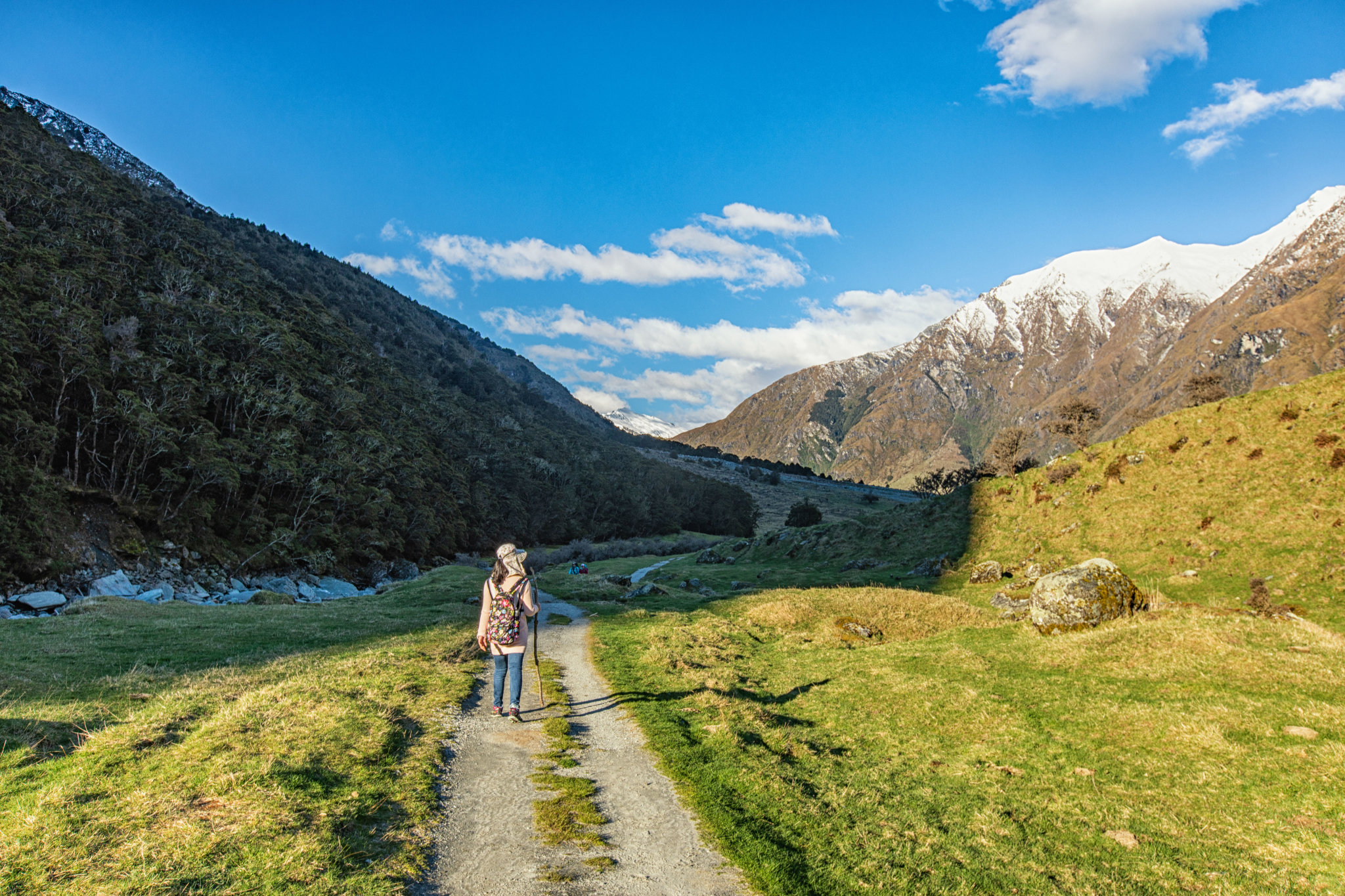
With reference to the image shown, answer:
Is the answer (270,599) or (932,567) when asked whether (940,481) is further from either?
(270,599)

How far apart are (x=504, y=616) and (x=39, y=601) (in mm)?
38078

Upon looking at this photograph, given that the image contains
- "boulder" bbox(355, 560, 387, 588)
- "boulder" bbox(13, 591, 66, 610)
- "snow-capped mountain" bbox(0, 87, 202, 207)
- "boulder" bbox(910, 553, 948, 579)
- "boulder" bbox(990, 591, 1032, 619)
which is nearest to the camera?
"boulder" bbox(990, 591, 1032, 619)

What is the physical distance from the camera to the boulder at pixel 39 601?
33.8m

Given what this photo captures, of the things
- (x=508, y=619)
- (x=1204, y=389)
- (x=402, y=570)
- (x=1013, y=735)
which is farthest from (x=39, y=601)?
(x=1204, y=389)

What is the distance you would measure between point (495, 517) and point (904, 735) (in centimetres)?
9572

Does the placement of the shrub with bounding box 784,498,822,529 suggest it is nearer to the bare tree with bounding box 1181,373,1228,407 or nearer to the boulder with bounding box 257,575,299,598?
the bare tree with bounding box 1181,373,1228,407

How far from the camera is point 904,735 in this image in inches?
540

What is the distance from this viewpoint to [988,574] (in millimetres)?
41062

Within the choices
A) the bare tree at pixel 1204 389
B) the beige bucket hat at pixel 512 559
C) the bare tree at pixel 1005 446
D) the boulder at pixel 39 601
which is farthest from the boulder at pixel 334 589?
the bare tree at pixel 1204 389

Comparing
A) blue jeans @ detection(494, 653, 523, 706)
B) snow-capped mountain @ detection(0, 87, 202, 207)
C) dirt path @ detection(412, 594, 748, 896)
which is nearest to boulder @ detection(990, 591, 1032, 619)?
dirt path @ detection(412, 594, 748, 896)

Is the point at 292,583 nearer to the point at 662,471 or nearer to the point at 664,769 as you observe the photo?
the point at 664,769

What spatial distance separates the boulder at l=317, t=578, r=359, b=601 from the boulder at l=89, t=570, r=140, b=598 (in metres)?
11.8

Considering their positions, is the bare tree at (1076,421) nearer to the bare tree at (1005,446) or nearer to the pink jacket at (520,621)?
the bare tree at (1005,446)

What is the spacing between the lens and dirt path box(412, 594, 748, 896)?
7.00 m
